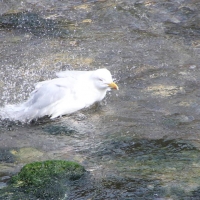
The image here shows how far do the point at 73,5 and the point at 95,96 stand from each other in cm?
400

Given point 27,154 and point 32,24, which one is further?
point 32,24

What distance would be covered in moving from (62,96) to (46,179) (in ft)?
5.82

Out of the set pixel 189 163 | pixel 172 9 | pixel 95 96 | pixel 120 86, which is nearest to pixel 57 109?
pixel 95 96

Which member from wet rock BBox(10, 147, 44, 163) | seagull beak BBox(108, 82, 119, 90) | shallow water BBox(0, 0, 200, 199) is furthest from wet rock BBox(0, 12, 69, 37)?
wet rock BBox(10, 147, 44, 163)

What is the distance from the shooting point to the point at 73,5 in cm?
1050

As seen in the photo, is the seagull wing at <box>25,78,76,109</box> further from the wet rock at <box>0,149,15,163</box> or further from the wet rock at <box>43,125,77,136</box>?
the wet rock at <box>0,149,15,163</box>

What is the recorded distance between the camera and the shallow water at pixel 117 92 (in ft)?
17.1

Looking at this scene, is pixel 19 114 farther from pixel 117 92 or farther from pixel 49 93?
pixel 117 92

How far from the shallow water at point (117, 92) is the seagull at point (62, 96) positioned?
0.12 metres

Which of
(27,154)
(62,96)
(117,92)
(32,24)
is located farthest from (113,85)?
(32,24)

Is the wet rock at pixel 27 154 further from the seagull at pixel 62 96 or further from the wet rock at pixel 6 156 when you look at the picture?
the seagull at pixel 62 96

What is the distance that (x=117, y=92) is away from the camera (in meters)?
7.20

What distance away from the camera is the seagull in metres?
6.61

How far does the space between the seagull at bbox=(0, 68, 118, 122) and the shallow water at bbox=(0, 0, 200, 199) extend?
115mm
